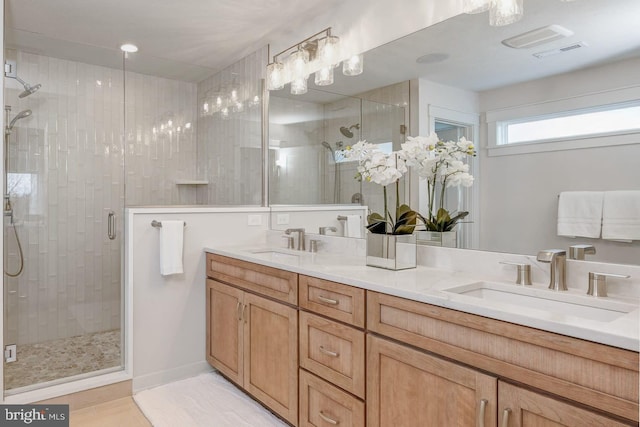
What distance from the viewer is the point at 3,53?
7.43 ft

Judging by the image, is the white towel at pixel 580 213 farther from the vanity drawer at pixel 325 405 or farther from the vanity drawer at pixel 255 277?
the vanity drawer at pixel 255 277

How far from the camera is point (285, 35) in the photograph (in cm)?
307

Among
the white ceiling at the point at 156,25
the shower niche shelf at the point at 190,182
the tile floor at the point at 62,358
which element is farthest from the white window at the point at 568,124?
the tile floor at the point at 62,358

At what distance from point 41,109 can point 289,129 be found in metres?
1.57

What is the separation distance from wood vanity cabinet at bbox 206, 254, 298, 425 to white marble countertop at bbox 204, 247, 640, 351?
0.22m

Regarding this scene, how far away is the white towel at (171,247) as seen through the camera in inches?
105

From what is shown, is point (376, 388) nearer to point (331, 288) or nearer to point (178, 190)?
point (331, 288)

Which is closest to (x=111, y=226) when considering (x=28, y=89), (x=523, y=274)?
(x=28, y=89)

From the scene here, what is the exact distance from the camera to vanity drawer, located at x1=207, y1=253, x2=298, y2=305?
6.70 feet

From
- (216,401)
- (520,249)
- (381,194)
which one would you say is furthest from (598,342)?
(216,401)

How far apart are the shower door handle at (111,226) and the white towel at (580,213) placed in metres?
2.57

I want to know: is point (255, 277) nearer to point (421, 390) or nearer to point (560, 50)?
point (421, 390)

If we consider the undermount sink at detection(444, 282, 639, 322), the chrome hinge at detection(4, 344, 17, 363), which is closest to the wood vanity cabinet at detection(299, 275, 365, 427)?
the undermount sink at detection(444, 282, 639, 322)
